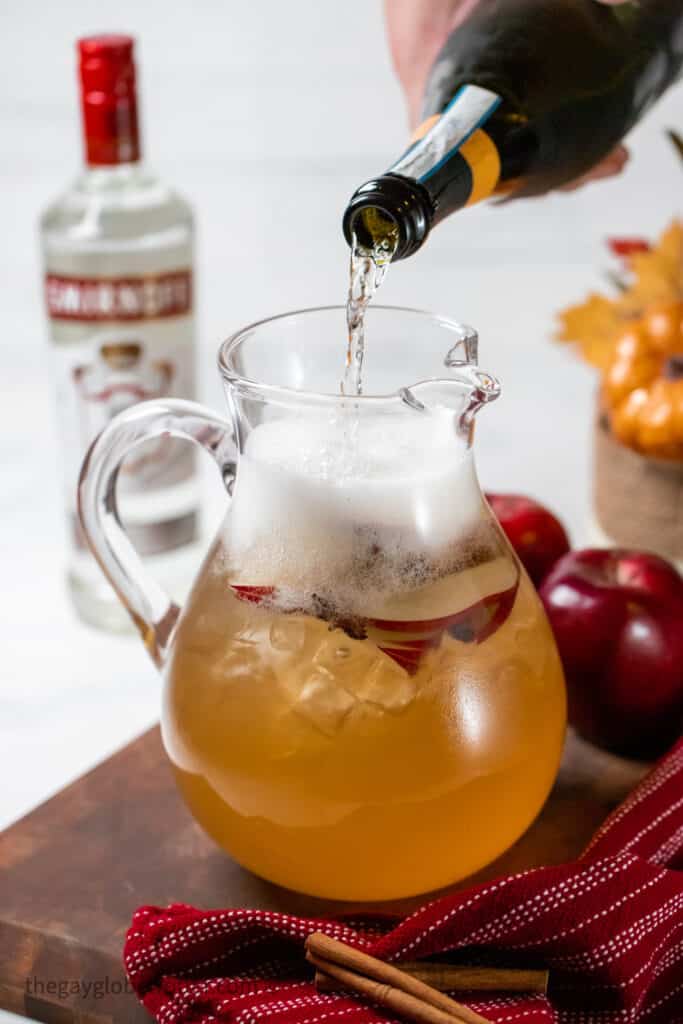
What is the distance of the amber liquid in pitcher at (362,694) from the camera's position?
70 centimetres

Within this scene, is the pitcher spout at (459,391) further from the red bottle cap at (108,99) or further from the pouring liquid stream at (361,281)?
the red bottle cap at (108,99)

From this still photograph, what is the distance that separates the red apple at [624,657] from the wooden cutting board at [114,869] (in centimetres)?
3

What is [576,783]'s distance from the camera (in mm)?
909

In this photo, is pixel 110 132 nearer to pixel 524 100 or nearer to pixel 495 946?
pixel 524 100

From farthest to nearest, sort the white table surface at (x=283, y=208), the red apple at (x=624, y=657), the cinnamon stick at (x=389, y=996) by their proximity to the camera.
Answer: the white table surface at (x=283, y=208), the red apple at (x=624, y=657), the cinnamon stick at (x=389, y=996)

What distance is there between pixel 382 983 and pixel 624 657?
0.32 metres

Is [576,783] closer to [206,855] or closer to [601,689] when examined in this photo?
[601,689]

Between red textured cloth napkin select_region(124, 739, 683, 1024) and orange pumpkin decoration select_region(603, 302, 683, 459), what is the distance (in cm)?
64

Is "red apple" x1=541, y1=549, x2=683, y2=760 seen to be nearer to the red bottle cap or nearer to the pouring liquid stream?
the pouring liquid stream

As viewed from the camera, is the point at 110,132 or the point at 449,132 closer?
the point at 449,132

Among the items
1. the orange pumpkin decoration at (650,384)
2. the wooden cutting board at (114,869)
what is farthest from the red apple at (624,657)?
the orange pumpkin decoration at (650,384)

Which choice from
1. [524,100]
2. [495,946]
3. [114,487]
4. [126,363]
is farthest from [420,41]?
[495,946]

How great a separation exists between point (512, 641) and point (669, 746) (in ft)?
0.84

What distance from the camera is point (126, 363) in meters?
1.21
